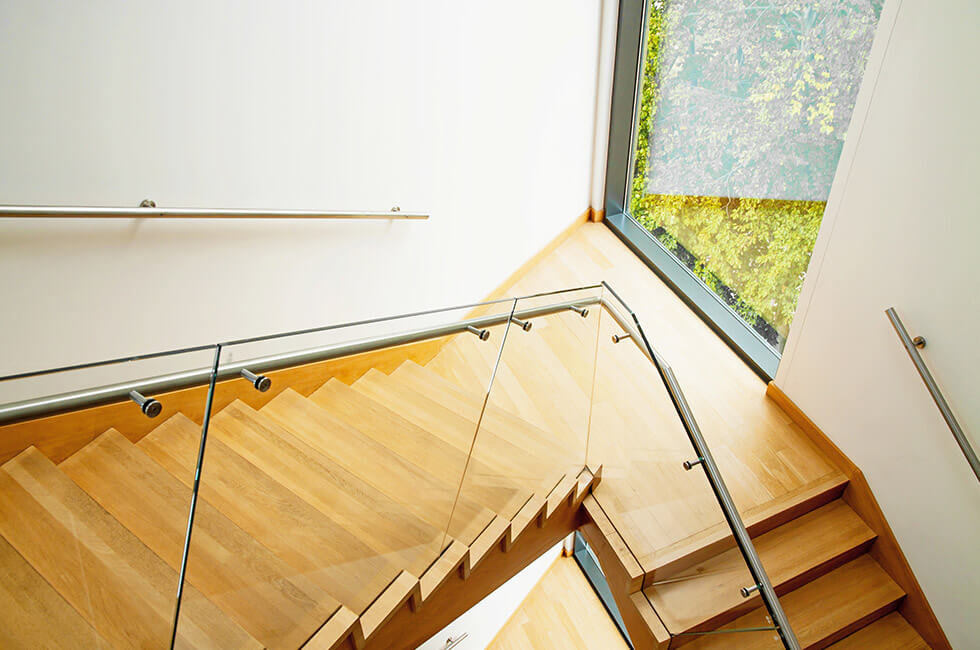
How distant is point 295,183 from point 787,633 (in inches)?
100.0

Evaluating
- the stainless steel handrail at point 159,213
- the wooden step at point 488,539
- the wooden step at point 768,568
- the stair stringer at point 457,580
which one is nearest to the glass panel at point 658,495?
the wooden step at point 768,568

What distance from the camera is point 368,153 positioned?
9.87ft

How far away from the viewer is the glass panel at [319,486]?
4.97 ft

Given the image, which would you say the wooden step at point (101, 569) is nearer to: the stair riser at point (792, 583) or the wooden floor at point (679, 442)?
the wooden floor at point (679, 442)

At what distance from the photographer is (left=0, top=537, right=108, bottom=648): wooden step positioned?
1.21m

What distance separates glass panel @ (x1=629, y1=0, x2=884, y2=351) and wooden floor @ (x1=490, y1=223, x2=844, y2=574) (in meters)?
0.40

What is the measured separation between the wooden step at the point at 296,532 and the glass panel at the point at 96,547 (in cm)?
14

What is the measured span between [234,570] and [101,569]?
1.04ft

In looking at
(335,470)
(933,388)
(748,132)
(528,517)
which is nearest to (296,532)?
(335,470)

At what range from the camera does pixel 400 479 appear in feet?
6.19

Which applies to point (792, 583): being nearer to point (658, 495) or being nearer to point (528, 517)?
point (658, 495)

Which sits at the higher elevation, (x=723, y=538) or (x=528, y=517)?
(x=528, y=517)

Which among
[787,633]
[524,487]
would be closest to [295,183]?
[524,487]

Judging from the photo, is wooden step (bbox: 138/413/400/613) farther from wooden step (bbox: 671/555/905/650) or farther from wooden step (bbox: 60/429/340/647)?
wooden step (bbox: 671/555/905/650)
